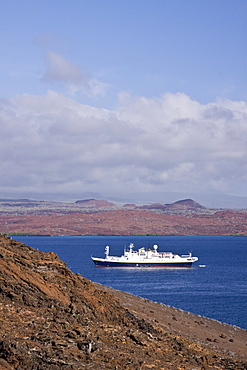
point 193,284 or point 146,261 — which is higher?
point 193,284

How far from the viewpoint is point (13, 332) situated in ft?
37.5

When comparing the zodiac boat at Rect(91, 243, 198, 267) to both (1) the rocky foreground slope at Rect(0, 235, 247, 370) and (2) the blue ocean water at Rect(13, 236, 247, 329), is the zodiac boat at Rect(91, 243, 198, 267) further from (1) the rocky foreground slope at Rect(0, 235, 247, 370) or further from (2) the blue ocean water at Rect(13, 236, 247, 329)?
(1) the rocky foreground slope at Rect(0, 235, 247, 370)

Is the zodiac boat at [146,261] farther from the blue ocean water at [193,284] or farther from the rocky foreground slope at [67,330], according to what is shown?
the rocky foreground slope at [67,330]

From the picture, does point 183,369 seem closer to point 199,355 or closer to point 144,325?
point 199,355

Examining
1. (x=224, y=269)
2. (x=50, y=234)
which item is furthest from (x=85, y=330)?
(x=50, y=234)

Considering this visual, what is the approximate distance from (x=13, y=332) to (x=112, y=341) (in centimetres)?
256

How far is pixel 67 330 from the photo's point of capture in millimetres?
12422

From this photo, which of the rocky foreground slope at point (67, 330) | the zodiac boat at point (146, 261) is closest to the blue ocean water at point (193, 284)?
the zodiac boat at point (146, 261)

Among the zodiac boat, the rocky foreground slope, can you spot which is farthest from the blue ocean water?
the rocky foreground slope

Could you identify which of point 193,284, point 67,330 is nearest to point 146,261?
point 193,284

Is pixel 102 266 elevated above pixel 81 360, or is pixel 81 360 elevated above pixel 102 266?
pixel 81 360

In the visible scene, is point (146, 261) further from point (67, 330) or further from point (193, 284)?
point (67, 330)

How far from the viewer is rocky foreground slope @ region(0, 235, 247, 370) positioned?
1040 cm

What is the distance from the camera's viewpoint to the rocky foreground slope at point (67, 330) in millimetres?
10398
